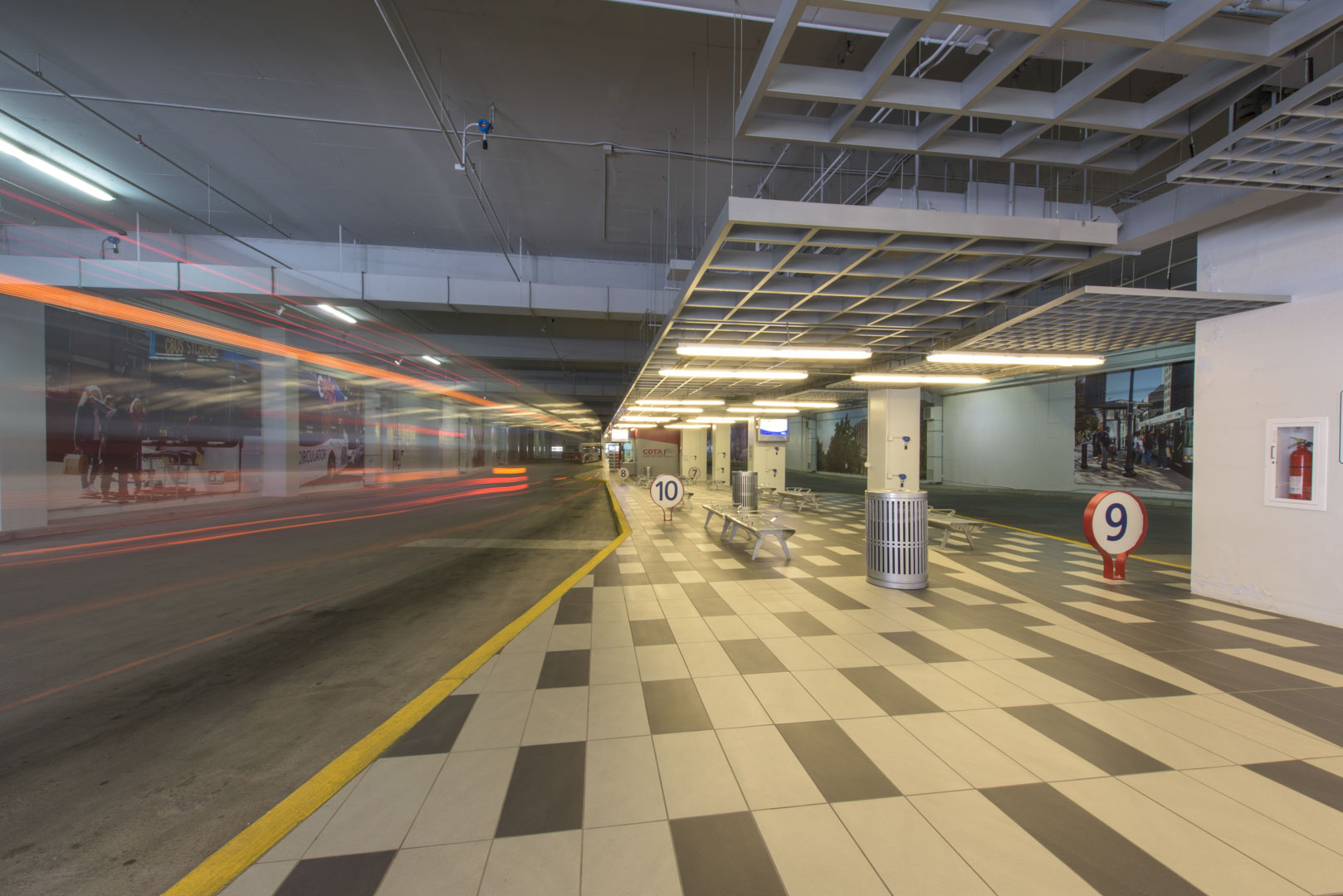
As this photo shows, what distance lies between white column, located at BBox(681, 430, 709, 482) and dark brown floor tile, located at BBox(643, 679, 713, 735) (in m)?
25.5

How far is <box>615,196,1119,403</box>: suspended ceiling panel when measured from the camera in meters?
5.20

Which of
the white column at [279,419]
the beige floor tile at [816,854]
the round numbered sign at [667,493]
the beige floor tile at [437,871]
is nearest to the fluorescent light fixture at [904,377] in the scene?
the round numbered sign at [667,493]

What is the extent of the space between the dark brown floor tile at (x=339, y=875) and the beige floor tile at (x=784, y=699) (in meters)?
2.29

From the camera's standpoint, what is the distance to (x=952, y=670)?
4059 millimetres

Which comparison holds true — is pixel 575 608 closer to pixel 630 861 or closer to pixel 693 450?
pixel 630 861

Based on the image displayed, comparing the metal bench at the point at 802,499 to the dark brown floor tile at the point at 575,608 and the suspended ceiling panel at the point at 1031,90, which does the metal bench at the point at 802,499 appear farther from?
the suspended ceiling panel at the point at 1031,90

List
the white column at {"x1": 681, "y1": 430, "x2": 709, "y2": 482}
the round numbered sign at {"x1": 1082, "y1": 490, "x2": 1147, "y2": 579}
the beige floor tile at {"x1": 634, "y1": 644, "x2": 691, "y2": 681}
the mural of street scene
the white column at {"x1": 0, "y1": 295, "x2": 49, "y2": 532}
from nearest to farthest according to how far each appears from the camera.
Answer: the beige floor tile at {"x1": 634, "y1": 644, "x2": 691, "y2": 681}
the round numbered sign at {"x1": 1082, "y1": 490, "x2": 1147, "y2": 579}
the white column at {"x1": 0, "y1": 295, "x2": 49, "y2": 532}
the mural of street scene
the white column at {"x1": 681, "y1": 430, "x2": 709, "y2": 482}

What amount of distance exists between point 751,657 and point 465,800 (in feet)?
8.28

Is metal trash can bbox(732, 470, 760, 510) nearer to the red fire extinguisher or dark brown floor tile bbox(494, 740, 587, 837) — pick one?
the red fire extinguisher

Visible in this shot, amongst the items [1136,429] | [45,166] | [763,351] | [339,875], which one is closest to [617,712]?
[339,875]

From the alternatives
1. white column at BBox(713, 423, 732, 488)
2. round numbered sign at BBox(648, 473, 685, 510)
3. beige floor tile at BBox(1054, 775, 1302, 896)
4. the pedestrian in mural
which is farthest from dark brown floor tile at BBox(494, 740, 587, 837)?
white column at BBox(713, 423, 732, 488)

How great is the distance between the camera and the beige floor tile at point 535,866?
200 cm

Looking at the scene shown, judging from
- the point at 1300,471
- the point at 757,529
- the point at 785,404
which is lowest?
the point at 757,529

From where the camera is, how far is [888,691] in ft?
12.2
